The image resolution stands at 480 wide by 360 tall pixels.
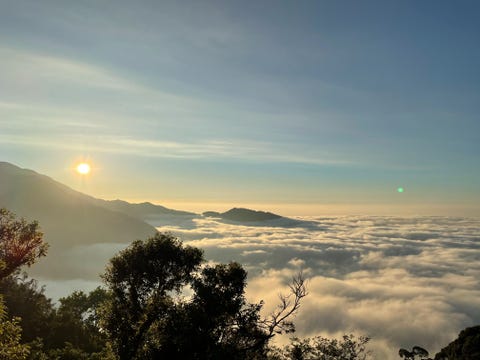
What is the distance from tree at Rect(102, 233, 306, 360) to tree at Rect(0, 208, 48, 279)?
7209 mm

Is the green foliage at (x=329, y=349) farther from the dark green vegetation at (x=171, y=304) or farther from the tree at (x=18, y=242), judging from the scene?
the tree at (x=18, y=242)

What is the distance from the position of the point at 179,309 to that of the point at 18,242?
11.5 metres

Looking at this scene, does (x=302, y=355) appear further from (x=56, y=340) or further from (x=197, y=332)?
(x=56, y=340)

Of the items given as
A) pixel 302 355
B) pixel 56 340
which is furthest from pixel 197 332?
pixel 56 340

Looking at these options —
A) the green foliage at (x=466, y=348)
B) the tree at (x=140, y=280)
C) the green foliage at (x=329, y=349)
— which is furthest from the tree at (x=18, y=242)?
the green foliage at (x=466, y=348)

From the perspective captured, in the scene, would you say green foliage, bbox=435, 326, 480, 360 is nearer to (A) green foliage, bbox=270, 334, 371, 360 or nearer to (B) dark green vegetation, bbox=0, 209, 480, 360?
(A) green foliage, bbox=270, 334, 371, 360

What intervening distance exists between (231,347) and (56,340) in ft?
146

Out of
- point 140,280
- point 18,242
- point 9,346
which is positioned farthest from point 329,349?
point 18,242

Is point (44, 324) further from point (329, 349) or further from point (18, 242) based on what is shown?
point (329, 349)

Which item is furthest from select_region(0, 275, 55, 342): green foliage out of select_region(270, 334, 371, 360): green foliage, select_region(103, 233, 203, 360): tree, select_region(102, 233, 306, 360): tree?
select_region(270, 334, 371, 360): green foliage

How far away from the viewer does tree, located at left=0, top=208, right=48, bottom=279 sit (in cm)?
2123

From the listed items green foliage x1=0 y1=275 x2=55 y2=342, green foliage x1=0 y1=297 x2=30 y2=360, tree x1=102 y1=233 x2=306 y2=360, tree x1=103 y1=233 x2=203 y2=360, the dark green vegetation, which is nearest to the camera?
green foliage x1=0 y1=297 x2=30 y2=360

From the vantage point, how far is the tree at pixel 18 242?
21234 millimetres

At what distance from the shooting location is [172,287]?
1103 inches
